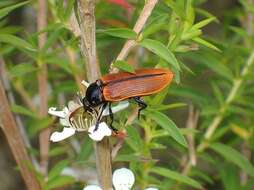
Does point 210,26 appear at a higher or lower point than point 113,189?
higher

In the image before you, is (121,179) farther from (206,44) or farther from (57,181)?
(57,181)

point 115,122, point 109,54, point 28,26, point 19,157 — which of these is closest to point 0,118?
point 19,157

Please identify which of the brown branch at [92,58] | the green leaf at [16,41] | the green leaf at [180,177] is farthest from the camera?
the green leaf at [180,177]

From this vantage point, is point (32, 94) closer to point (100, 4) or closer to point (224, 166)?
point (100, 4)

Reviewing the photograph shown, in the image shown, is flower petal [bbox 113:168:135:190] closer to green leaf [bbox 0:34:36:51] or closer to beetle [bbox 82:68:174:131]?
beetle [bbox 82:68:174:131]

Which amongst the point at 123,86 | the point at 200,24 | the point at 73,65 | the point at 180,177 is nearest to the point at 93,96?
the point at 123,86

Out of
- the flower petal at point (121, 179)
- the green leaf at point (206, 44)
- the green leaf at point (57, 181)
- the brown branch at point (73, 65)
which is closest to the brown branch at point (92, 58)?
the flower petal at point (121, 179)

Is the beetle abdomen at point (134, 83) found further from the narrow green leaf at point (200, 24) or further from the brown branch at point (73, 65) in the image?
the brown branch at point (73, 65)
